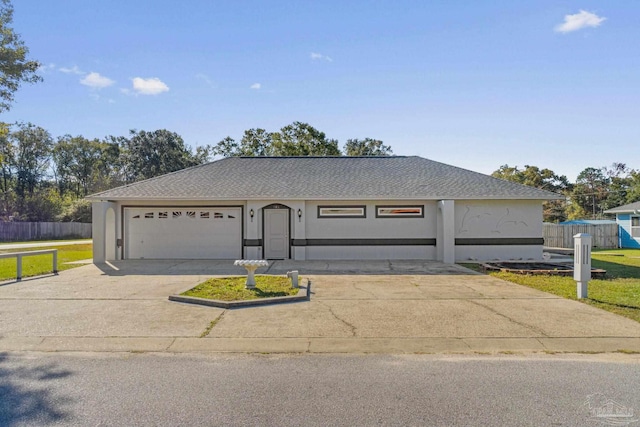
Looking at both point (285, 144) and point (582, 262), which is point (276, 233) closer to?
point (582, 262)

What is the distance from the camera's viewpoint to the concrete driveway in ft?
18.8

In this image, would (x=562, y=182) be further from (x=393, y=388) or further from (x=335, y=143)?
(x=393, y=388)

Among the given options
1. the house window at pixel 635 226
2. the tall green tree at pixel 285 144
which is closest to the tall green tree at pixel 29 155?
the tall green tree at pixel 285 144

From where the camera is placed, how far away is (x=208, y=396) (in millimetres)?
4066

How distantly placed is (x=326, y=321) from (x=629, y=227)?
29.3m

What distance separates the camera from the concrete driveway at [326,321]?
5.73 metres

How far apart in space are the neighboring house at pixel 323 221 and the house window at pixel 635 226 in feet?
51.2

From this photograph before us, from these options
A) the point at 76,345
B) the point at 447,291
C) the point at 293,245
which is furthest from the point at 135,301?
the point at 293,245

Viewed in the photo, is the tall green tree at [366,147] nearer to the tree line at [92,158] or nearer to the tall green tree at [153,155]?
the tree line at [92,158]

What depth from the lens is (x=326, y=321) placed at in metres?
6.91

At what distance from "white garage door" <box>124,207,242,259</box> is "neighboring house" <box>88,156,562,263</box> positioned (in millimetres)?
41

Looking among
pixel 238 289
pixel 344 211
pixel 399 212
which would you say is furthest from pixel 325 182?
pixel 238 289

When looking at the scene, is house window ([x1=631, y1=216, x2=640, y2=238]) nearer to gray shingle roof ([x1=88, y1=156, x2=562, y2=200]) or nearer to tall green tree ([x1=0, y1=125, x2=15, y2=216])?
gray shingle roof ([x1=88, y1=156, x2=562, y2=200])

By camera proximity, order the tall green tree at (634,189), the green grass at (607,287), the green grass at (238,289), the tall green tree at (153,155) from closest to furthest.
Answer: the green grass at (607,287) → the green grass at (238,289) → the tall green tree at (634,189) → the tall green tree at (153,155)
